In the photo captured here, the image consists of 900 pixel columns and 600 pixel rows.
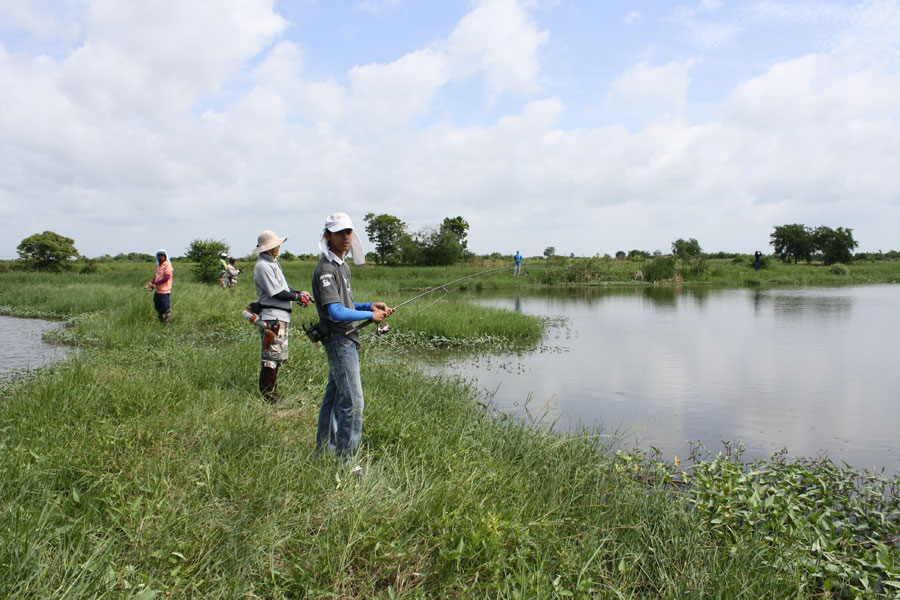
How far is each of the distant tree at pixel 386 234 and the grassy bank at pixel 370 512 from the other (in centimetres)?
3561

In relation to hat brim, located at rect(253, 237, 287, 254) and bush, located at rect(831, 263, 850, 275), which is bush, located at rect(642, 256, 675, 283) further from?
hat brim, located at rect(253, 237, 287, 254)

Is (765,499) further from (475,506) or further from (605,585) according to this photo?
(475,506)

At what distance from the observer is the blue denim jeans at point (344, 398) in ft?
11.5

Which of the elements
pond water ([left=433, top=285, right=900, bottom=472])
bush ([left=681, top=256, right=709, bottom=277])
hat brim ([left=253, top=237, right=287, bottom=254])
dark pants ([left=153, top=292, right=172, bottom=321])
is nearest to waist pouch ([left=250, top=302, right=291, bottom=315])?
hat brim ([left=253, top=237, right=287, bottom=254])

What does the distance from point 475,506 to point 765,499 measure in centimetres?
222

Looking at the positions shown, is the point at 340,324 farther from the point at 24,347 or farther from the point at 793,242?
the point at 793,242

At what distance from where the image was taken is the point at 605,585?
2676 millimetres

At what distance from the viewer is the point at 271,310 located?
5.01m

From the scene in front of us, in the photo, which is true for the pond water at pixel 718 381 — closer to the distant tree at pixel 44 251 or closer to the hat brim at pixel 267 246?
the hat brim at pixel 267 246

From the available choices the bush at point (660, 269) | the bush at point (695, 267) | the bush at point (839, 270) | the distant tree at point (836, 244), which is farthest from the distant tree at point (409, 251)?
the distant tree at point (836, 244)

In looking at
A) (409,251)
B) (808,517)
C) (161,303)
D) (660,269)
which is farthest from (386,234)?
(808,517)

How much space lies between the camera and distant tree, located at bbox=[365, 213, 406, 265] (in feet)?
133

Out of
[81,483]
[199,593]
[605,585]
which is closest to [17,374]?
[81,483]

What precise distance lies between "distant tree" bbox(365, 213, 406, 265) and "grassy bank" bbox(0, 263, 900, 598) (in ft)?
117
